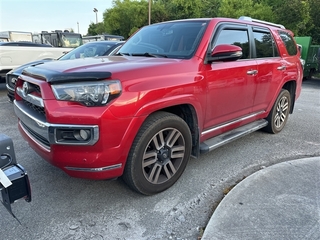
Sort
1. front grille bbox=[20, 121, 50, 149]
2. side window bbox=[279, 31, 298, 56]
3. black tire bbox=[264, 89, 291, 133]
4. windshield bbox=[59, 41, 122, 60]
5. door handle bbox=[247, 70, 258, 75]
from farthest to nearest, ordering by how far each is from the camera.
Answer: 1. windshield bbox=[59, 41, 122, 60]
2. side window bbox=[279, 31, 298, 56]
3. black tire bbox=[264, 89, 291, 133]
4. door handle bbox=[247, 70, 258, 75]
5. front grille bbox=[20, 121, 50, 149]

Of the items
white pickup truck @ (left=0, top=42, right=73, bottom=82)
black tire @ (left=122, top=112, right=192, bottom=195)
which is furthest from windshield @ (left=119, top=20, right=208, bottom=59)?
white pickup truck @ (left=0, top=42, right=73, bottom=82)

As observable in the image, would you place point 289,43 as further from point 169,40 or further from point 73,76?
point 73,76

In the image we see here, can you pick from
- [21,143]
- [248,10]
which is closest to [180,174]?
[21,143]

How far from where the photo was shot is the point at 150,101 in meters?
2.40

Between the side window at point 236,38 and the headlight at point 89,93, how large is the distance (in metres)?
1.63

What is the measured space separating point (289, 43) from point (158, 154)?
372 centimetres

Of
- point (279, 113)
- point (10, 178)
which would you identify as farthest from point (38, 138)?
point (279, 113)

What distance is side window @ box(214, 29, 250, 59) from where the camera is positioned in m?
3.32

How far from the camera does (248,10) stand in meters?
22.5

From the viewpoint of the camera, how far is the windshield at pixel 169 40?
10.2 feet

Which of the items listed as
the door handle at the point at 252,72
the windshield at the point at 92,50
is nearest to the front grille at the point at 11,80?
the windshield at the point at 92,50

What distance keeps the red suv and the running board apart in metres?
0.01

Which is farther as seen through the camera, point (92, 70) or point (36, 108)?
point (36, 108)

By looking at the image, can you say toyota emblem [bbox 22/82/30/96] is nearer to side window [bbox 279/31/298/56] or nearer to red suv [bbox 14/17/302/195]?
red suv [bbox 14/17/302/195]
